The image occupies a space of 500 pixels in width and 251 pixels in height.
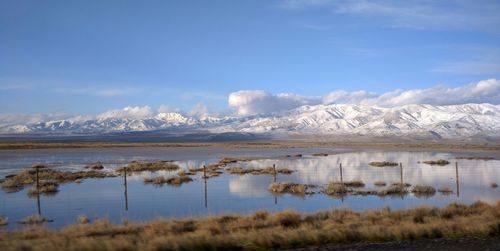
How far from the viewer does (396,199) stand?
29.3 meters

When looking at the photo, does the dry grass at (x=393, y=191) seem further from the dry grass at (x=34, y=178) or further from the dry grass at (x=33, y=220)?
the dry grass at (x=34, y=178)

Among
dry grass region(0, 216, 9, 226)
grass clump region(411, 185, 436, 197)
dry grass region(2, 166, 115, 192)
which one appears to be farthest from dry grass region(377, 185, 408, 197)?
dry grass region(2, 166, 115, 192)

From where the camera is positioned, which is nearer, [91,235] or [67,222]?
[91,235]

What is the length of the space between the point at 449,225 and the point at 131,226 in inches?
414

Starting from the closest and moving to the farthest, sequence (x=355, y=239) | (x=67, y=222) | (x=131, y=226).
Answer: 1. (x=355, y=239)
2. (x=131, y=226)
3. (x=67, y=222)

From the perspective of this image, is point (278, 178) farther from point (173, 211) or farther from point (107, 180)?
point (173, 211)

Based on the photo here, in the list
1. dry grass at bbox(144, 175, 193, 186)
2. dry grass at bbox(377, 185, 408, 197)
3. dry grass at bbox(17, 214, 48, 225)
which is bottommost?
dry grass at bbox(377, 185, 408, 197)

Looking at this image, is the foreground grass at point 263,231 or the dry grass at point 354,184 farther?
the dry grass at point 354,184

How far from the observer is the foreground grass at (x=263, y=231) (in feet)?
44.5

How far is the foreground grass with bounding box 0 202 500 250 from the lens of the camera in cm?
1357

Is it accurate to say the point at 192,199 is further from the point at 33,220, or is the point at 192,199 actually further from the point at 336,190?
the point at 33,220

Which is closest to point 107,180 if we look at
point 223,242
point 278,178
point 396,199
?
point 278,178

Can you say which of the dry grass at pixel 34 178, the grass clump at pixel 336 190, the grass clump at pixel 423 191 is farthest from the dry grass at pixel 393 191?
the dry grass at pixel 34 178

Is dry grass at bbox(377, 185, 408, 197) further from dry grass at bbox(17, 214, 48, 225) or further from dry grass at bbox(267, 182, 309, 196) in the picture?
dry grass at bbox(17, 214, 48, 225)
